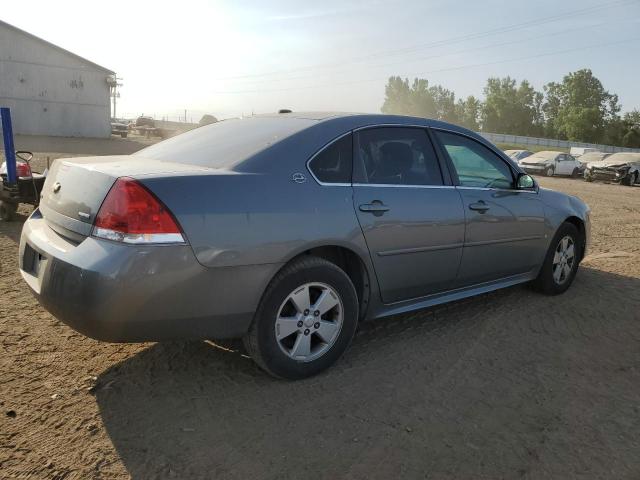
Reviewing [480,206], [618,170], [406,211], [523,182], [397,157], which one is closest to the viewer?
[406,211]

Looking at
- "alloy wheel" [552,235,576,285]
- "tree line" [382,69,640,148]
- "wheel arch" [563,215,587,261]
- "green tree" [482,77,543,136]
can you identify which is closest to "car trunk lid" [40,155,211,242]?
"alloy wheel" [552,235,576,285]

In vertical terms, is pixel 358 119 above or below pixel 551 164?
above

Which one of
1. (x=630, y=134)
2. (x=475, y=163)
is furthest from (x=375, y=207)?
(x=630, y=134)

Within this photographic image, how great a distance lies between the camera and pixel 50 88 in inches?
1193

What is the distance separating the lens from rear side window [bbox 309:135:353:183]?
10.7ft

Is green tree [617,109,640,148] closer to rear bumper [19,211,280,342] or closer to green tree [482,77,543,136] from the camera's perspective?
green tree [482,77,543,136]

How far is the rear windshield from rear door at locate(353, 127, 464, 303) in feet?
1.75

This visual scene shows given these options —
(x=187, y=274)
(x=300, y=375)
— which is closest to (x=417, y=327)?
(x=300, y=375)

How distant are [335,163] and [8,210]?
19.8 ft

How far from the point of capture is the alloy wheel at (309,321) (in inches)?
123

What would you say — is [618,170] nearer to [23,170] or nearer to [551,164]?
[551,164]

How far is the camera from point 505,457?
2.57m

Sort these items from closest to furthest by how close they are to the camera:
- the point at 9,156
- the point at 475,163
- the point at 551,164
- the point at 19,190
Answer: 1. the point at 475,163
2. the point at 9,156
3. the point at 19,190
4. the point at 551,164

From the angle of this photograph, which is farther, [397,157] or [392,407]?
[397,157]
